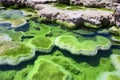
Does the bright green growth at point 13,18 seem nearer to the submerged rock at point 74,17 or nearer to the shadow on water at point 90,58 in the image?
the submerged rock at point 74,17

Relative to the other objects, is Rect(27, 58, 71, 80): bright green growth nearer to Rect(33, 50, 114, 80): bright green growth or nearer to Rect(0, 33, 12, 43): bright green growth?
Rect(33, 50, 114, 80): bright green growth

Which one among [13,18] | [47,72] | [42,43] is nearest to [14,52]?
[42,43]

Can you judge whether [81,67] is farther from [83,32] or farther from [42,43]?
[83,32]

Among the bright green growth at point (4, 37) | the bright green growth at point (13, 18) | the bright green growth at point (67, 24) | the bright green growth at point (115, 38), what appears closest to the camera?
the bright green growth at point (4, 37)

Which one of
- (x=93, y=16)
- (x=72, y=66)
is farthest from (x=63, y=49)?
(x=93, y=16)

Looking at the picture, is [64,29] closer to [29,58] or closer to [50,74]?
[29,58]

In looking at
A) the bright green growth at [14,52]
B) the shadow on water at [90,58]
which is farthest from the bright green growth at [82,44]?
the bright green growth at [14,52]

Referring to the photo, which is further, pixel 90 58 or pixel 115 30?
pixel 115 30
